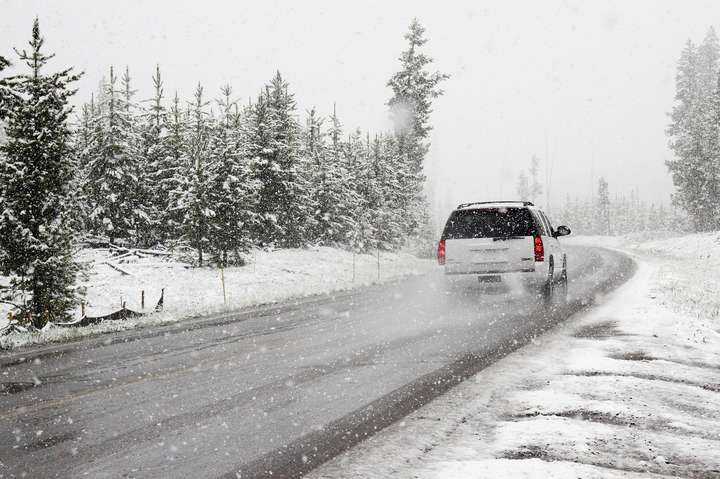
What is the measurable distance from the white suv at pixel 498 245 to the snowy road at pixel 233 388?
1187mm

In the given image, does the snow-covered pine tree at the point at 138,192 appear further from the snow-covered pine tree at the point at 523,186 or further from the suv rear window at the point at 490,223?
the snow-covered pine tree at the point at 523,186

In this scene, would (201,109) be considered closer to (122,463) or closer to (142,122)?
(142,122)

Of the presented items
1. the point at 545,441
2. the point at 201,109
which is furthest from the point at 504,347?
the point at 201,109

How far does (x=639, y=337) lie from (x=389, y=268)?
21943 mm

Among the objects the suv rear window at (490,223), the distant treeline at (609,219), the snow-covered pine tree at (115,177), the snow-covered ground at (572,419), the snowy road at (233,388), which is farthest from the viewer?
the distant treeline at (609,219)

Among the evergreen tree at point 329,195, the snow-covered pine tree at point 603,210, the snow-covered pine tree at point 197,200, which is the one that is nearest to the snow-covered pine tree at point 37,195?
the snow-covered pine tree at point 197,200

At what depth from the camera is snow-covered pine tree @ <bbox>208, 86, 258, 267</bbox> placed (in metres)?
24.9

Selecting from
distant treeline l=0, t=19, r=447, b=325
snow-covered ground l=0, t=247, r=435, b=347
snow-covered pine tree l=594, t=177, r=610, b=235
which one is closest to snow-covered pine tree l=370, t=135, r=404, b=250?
distant treeline l=0, t=19, r=447, b=325

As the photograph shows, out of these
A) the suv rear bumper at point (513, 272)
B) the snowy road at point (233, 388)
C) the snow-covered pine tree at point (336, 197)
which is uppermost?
the snow-covered pine tree at point (336, 197)

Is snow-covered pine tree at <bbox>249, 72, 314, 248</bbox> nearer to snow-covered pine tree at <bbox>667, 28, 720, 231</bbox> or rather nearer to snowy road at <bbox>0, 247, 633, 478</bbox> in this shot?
snowy road at <bbox>0, 247, 633, 478</bbox>

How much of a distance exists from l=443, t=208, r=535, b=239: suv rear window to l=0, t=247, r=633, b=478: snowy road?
189cm

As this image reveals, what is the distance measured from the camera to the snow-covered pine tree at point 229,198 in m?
24.9

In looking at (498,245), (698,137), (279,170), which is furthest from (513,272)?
(698,137)

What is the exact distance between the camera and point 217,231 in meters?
25.8
